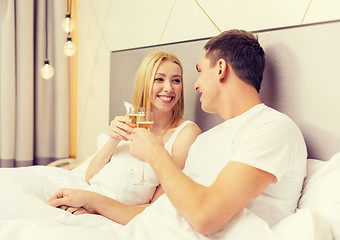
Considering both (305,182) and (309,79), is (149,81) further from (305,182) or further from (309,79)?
(305,182)

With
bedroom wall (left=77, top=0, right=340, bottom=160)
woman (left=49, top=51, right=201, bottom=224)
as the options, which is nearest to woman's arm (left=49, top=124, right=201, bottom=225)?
woman (left=49, top=51, right=201, bottom=224)

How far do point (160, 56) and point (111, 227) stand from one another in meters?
0.90

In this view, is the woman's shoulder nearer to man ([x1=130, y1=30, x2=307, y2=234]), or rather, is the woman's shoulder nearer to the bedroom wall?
man ([x1=130, y1=30, x2=307, y2=234])

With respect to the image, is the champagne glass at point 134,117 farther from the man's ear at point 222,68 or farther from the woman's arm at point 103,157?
the man's ear at point 222,68

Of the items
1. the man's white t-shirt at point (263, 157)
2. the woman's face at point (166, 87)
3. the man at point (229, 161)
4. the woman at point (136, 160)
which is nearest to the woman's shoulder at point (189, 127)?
the woman at point (136, 160)

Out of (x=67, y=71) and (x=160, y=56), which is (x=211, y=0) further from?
(x=67, y=71)

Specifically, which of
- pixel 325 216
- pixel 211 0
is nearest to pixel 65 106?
pixel 211 0

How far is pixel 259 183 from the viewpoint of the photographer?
90 centimetres

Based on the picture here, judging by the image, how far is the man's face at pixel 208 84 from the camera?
3.96ft

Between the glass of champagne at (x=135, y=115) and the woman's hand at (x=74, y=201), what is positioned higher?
the glass of champagne at (x=135, y=115)

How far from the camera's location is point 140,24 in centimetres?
220

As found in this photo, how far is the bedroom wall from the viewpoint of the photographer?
53.6 inches

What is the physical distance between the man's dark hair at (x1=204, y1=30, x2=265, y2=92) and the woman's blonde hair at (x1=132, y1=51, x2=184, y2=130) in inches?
17.1

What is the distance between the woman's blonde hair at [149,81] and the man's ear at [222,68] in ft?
1.68
